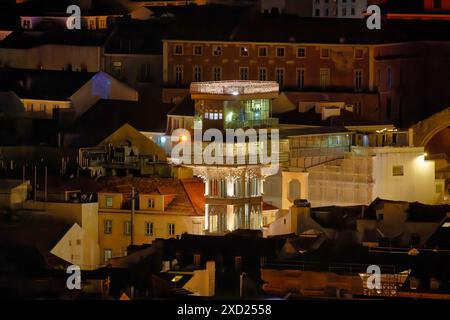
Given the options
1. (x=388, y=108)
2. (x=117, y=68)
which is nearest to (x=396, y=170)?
(x=388, y=108)

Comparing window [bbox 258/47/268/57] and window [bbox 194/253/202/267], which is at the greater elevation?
window [bbox 258/47/268/57]

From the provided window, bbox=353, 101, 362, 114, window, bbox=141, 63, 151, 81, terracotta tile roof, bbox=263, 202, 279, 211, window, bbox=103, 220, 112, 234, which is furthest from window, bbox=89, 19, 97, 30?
window, bbox=103, 220, 112, 234

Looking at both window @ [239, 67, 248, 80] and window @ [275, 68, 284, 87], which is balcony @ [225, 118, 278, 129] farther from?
window @ [239, 67, 248, 80]

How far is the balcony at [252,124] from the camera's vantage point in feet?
228

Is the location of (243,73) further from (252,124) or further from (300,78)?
(252,124)

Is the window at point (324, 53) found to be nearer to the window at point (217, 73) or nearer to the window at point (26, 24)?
the window at point (217, 73)

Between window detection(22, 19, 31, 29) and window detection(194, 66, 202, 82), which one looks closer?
window detection(194, 66, 202, 82)

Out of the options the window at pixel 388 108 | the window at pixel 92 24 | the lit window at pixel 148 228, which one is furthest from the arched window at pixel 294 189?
the window at pixel 92 24

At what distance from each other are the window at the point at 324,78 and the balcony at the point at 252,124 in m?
8.27

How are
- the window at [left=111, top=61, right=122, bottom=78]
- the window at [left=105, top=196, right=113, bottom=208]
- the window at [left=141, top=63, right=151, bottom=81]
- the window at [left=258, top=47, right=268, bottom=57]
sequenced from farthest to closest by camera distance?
the window at [left=141, top=63, right=151, bottom=81] < the window at [left=111, top=61, right=122, bottom=78] < the window at [left=258, top=47, right=268, bottom=57] < the window at [left=105, top=196, right=113, bottom=208]

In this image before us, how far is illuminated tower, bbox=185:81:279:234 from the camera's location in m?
67.4

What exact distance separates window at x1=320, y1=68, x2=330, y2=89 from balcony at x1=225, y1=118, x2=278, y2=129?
27.1 ft
